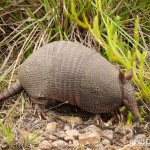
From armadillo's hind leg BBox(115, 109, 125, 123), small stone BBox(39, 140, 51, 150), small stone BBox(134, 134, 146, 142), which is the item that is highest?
small stone BBox(39, 140, 51, 150)

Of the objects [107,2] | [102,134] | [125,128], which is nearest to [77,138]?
[102,134]

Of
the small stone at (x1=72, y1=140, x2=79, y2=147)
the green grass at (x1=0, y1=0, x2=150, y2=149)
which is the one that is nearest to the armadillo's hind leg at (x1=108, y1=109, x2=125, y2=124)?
the green grass at (x1=0, y1=0, x2=150, y2=149)

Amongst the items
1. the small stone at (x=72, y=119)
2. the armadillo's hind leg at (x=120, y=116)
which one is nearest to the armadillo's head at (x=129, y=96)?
the armadillo's hind leg at (x=120, y=116)

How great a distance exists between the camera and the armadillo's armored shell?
3979 mm

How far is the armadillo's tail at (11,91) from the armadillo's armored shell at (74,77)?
0.17m

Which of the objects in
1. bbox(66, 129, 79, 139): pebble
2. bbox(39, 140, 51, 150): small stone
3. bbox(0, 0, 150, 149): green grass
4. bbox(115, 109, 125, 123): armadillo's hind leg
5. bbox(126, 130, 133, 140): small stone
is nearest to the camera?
bbox(39, 140, 51, 150): small stone

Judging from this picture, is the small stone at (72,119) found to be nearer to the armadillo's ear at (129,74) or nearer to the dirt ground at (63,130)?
the dirt ground at (63,130)

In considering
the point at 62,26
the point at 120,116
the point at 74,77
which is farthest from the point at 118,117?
the point at 62,26

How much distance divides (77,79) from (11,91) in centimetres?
67

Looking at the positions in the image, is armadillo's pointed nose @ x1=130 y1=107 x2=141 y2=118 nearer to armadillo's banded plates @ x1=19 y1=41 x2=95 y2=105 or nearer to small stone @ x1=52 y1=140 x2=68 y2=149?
armadillo's banded plates @ x1=19 y1=41 x2=95 y2=105

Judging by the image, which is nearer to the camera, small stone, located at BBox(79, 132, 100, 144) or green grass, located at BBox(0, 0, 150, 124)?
small stone, located at BBox(79, 132, 100, 144)

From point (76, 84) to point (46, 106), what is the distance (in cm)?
46

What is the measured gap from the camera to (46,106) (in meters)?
4.32

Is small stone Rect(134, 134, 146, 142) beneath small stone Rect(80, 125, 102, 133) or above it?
beneath
